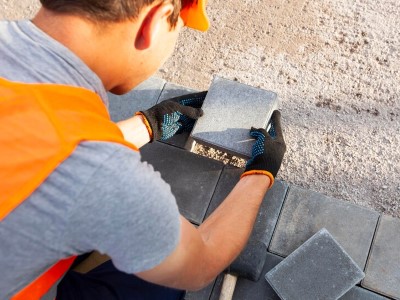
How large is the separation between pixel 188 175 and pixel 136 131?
0.39 meters

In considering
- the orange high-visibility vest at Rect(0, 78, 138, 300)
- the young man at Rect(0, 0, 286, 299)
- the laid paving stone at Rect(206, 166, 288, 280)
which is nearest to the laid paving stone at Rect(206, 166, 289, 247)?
the laid paving stone at Rect(206, 166, 288, 280)

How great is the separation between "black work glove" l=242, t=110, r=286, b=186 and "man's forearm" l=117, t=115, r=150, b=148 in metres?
0.59

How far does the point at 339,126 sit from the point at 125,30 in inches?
68.5

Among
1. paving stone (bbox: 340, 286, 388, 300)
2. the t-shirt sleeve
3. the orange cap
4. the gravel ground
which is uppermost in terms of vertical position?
the orange cap

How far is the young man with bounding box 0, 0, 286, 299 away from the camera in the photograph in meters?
1.13

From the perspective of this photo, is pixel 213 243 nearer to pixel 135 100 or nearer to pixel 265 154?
pixel 265 154

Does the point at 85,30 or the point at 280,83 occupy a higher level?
the point at 85,30

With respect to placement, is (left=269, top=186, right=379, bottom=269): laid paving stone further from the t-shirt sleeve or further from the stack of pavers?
the t-shirt sleeve

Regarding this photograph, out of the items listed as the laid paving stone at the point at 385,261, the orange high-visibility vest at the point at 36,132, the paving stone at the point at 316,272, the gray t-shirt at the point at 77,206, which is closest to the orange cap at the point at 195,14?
the gray t-shirt at the point at 77,206

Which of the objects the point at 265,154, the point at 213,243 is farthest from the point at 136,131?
the point at 213,243

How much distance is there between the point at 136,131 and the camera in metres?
2.40

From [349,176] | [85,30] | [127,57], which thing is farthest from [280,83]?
[85,30]

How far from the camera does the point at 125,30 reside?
1424mm

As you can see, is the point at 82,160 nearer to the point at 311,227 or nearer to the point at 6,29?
the point at 6,29
